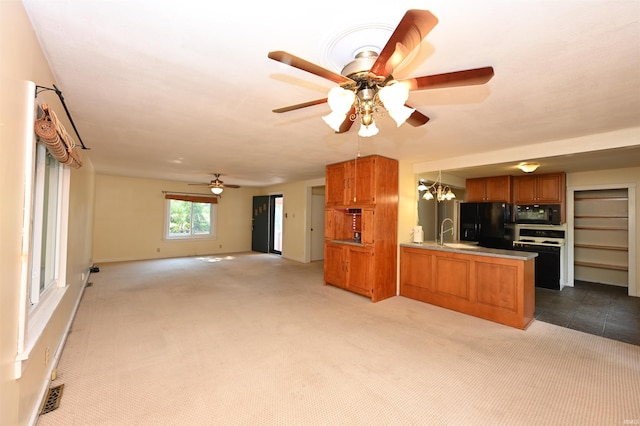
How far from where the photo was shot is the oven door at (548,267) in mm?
4922

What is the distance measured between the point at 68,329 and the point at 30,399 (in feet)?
5.23

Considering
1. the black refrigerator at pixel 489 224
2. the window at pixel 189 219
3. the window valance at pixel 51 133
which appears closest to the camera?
the window valance at pixel 51 133

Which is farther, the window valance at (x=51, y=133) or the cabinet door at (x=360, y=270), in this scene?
the cabinet door at (x=360, y=270)

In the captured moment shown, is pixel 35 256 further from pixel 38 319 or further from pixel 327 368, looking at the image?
pixel 327 368

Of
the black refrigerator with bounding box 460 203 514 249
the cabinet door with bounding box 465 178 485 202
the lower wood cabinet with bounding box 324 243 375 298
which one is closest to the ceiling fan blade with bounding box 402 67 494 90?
the lower wood cabinet with bounding box 324 243 375 298

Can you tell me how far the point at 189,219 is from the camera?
26.9 feet

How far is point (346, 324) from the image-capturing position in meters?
3.24

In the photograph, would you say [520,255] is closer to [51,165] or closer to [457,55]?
[457,55]

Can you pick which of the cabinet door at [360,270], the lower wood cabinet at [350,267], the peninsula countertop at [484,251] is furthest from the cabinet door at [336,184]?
the peninsula countertop at [484,251]

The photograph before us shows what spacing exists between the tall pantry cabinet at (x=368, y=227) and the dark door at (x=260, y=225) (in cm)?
440

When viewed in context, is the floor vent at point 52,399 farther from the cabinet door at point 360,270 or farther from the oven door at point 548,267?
the oven door at point 548,267

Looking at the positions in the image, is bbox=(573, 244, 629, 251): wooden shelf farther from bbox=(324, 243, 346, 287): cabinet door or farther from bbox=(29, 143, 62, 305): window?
bbox=(29, 143, 62, 305): window

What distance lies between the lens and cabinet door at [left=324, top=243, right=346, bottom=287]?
15.2 ft

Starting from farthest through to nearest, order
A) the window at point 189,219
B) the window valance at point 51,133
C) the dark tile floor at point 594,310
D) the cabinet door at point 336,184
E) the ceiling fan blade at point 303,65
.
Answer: the window at point 189,219, the cabinet door at point 336,184, the dark tile floor at point 594,310, the window valance at point 51,133, the ceiling fan blade at point 303,65
